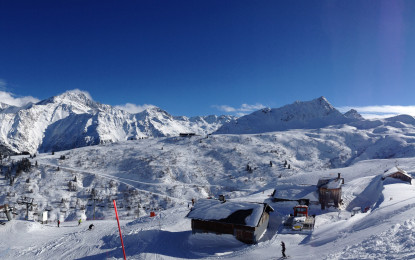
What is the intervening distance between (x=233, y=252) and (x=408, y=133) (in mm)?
181471

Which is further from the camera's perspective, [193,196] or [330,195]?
[193,196]

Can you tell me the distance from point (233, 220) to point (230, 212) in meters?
1.37

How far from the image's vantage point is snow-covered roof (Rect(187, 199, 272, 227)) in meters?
30.2

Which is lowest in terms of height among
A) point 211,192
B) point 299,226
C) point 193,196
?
point 193,196

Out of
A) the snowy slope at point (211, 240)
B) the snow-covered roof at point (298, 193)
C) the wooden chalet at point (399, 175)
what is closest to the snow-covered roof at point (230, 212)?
the snowy slope at point (211, 240)

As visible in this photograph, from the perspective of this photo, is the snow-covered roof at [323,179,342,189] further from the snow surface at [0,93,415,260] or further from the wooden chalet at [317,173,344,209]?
the snow surface at [0,93,415,260]

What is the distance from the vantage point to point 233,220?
30.5 metres

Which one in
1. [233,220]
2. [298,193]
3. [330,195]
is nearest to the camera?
[233,220]

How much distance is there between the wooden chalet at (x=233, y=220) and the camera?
98.0 feet

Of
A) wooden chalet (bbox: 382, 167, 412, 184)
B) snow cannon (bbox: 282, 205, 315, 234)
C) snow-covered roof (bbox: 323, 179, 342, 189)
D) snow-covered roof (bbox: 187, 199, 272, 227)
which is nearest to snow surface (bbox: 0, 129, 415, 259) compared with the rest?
snow cannon (bbox: 282, 205, 315, 234)

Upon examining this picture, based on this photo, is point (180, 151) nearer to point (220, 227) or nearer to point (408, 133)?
point (220, 227)

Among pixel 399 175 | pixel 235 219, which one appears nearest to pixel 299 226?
pixel 235 219

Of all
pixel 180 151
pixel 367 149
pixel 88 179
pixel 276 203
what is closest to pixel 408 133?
pixel 367 149

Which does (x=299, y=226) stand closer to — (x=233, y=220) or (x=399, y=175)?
(x=233, y=220)
